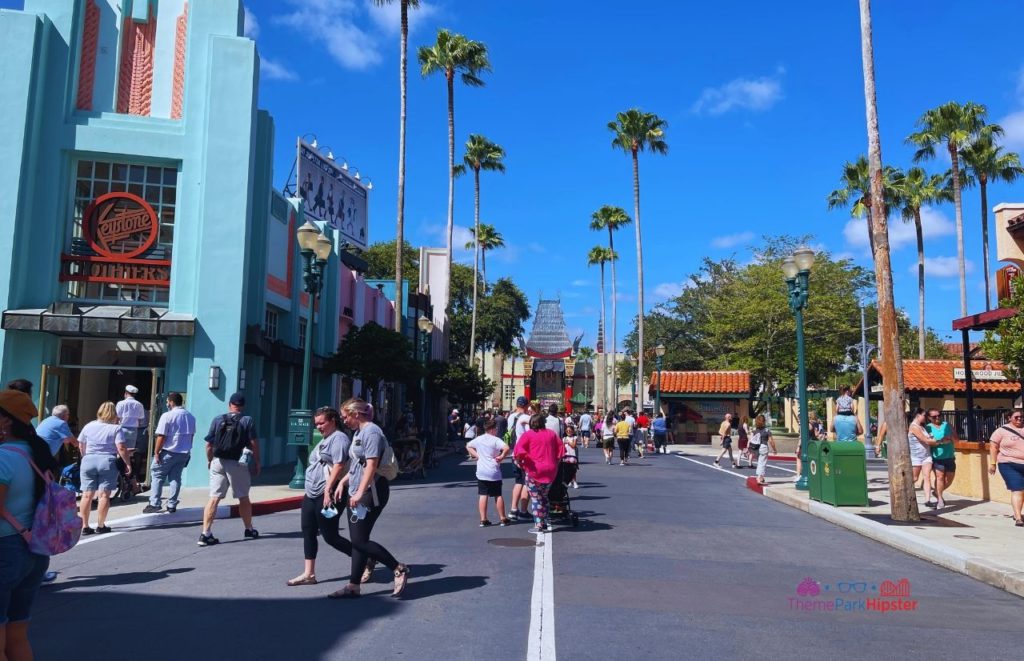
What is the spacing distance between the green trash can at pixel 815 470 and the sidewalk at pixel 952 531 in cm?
19

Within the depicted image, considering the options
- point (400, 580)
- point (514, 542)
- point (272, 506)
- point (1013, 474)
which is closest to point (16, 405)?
point (400, 580)

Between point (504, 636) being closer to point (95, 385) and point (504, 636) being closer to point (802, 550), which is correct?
point (802, 550)

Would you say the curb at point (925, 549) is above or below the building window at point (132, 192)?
below

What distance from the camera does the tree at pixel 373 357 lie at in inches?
772

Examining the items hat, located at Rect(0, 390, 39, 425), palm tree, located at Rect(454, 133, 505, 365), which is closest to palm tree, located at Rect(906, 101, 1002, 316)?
palm tree, located at Rect(454, 133, 505, 365)

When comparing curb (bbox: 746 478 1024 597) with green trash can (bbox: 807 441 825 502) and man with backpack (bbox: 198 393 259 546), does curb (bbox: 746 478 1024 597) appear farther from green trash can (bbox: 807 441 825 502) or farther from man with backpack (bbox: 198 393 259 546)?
man with backpack (bbox: 198 393 259 546)

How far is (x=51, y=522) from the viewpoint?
4.26 metres

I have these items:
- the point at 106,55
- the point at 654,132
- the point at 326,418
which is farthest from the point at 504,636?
the point at 654,132

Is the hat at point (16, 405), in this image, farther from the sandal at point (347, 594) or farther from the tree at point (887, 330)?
the tree at point (887, 330)

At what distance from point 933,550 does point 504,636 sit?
6.33 metres

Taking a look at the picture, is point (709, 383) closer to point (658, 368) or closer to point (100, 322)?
point (658, 368)

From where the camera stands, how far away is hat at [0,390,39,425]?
4418mm

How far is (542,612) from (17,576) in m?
3.70

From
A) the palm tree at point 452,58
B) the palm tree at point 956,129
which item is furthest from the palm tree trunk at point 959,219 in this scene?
the palm tree at point 452,58
